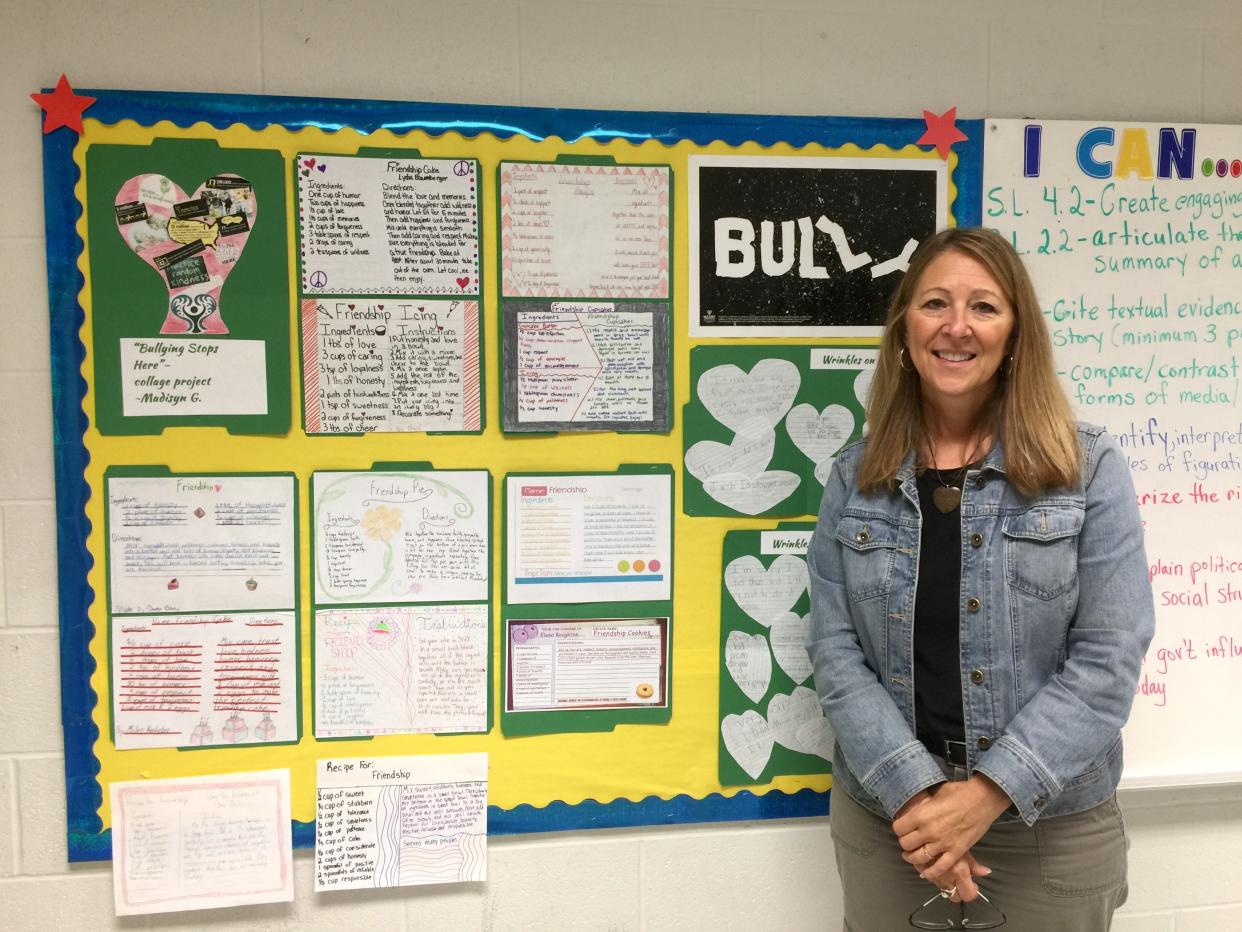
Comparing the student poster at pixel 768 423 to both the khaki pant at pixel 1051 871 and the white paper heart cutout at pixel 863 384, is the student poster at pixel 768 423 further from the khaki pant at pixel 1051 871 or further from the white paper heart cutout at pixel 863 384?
the khaki pant at pixel 1051 871

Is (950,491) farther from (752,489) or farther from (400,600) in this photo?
(400,600)

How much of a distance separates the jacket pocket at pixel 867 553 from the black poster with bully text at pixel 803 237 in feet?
1.40

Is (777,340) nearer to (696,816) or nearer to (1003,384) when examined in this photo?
(1003,384)

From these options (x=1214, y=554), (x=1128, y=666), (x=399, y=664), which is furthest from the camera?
(x=1214, y=554)

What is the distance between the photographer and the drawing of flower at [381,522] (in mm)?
1575

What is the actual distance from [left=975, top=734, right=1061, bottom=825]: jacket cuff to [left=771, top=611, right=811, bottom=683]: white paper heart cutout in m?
0.47

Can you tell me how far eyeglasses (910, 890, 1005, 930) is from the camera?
133cm

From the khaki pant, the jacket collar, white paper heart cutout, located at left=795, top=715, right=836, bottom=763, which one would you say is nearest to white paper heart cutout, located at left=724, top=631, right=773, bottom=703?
white paper heart cutout, located at left=795, top=715, right=836, bottom=763

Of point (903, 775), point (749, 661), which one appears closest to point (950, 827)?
point (903, 775)

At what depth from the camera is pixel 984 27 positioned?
1660 mm

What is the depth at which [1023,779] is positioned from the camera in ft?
4.01

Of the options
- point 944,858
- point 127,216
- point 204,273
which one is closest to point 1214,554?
point 944,858

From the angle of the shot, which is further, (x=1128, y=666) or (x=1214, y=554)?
(x=1214, y=554)

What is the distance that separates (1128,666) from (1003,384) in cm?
43
